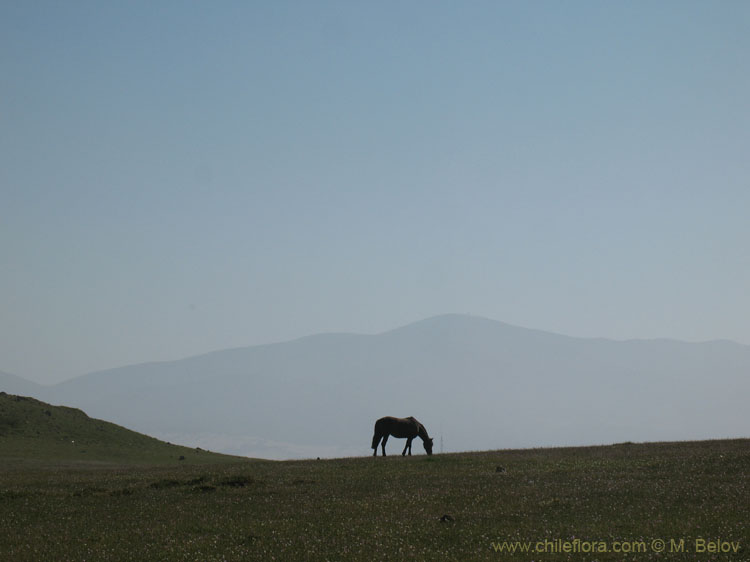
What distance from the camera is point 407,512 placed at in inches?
865

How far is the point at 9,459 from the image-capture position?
2028 inches

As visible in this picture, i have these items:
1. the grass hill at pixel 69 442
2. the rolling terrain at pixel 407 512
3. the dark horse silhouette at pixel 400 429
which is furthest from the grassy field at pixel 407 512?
the grass hill at pixel 69 442

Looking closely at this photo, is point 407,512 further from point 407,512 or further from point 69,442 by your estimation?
point 69,442

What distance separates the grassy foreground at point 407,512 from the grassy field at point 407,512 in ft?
0.19

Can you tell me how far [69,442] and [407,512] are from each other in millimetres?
51405

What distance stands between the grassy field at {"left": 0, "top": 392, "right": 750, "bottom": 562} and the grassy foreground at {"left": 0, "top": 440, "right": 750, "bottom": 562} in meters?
0.06

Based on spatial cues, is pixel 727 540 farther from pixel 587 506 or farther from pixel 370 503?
pixel 370 503

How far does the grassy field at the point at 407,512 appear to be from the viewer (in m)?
17.5

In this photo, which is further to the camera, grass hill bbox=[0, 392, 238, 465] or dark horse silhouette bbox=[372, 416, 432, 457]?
grass hill bbox=[0, 392, 238, 465]

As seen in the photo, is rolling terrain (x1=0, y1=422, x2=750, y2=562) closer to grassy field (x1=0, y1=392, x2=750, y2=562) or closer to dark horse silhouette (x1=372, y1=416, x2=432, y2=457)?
grassy field (x1=0, y1=392, x2=750, y2=562)

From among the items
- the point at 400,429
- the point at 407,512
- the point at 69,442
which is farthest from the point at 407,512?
the point at 69,442

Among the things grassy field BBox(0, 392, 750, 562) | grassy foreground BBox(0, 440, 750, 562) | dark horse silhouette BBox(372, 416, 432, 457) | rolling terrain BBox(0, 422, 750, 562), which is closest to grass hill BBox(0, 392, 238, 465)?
dark horse silhouette BBox(372, 416, 432, 457)

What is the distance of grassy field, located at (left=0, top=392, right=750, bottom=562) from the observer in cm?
1747

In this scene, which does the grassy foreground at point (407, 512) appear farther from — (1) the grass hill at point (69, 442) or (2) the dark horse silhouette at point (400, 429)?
(1) the grass hill at point (69, 442)
